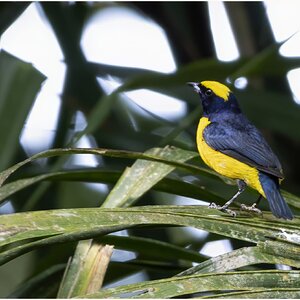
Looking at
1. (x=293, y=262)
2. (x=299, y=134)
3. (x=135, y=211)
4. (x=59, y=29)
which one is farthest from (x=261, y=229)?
(x=59, y=29)

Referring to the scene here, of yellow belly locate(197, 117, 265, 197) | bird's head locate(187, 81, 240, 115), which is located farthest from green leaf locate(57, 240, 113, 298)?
bird's head locate(187, 81, 240, 115)

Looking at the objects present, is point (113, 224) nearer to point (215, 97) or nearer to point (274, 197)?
point (274, 197)

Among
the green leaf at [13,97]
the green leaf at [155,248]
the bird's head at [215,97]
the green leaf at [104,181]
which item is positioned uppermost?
the bird's head at [215,97]

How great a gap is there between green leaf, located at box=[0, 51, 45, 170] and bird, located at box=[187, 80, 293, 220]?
0.52 metres

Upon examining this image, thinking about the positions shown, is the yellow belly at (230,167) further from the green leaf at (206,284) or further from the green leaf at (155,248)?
the green leaf at (206,284)

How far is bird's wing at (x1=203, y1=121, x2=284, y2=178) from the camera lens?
7.07 ft

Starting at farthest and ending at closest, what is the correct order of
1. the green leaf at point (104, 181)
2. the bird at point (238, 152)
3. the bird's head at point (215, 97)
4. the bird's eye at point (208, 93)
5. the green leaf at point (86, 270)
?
the bird's eye at point (208, 93) < the bird's head at point (215, 97) < the bird at point (238, 152) < the green leaf at point (104, 181) < the green leaf at point (86, 270)

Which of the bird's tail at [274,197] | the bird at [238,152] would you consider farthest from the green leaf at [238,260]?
the bird at [238,152]

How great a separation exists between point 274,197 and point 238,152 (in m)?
0.30

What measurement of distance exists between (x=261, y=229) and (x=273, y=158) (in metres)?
0.59

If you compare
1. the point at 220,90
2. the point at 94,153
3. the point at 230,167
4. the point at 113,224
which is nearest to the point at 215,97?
the point at 220,90

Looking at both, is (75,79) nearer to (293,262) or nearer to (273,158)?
(273,158)

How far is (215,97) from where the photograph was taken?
2.67 m

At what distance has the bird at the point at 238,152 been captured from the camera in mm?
2146
